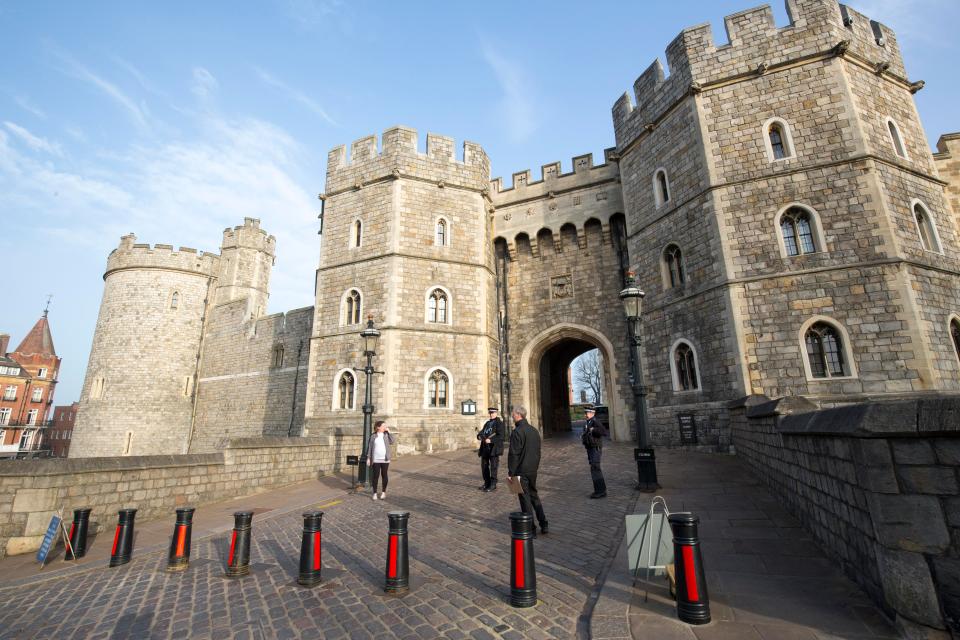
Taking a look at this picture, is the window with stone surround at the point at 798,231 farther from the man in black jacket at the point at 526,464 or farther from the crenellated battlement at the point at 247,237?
the crenellated battlement at the point at 247,237

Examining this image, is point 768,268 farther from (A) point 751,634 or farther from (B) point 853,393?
(A) point 751,634

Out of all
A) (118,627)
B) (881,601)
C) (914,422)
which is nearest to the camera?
(914,422)

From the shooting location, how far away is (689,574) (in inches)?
122

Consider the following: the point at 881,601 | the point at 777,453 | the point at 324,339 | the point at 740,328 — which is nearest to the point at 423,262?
the point at 324,339

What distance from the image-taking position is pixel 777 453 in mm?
6090

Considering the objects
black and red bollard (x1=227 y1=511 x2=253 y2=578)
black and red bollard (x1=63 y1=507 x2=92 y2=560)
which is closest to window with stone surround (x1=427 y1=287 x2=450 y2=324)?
black and red bollard (x1=63 y1=507 x2=92 y2=560)

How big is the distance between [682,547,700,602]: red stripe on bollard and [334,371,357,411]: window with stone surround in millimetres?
12896

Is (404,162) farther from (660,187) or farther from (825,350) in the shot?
(825,350)

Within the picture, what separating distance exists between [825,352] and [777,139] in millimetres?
5749

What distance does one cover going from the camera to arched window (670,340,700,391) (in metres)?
12.1

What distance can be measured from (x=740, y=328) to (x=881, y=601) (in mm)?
8952

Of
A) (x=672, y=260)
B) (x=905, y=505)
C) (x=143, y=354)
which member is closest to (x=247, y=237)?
(x=143, y=354)

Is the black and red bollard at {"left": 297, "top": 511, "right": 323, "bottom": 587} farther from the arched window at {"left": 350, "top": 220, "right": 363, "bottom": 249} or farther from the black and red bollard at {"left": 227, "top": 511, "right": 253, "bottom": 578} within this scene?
the arched window at {"left": 350, "top": 220, "right": 363, "bottom": 249}

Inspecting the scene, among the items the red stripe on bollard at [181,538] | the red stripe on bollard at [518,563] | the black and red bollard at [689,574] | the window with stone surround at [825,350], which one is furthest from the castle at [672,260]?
the red stripe on bollard at [518,563]
